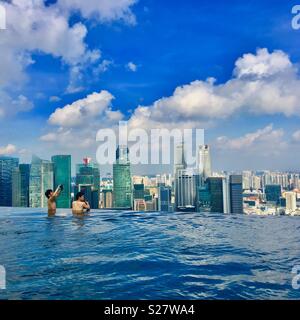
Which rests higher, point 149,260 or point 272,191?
point 272,191

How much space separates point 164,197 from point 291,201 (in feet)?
44.3

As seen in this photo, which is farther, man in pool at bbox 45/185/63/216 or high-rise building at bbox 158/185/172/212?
high-rise building at bbox 158/185/172/212

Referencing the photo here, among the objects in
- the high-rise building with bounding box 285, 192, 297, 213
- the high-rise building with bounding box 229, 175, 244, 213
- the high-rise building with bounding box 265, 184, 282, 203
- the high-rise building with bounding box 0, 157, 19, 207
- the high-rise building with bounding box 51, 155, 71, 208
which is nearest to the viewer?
the high-rise building with bounding box 51, 155, 71, 208

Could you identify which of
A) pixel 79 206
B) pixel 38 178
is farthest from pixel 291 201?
pixel 79 206

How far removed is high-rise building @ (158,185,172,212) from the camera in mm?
22922

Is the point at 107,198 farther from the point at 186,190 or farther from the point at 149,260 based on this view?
the point at 149,260

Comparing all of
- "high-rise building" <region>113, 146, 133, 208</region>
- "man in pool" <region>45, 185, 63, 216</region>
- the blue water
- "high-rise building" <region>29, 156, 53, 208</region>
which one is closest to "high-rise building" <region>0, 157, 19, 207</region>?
"high-rise building" <region>29, 156, 53, 208</region>

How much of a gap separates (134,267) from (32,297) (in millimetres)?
2305

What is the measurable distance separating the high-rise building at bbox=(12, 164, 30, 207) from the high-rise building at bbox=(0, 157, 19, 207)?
48cm

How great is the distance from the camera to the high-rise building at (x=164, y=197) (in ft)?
75.2

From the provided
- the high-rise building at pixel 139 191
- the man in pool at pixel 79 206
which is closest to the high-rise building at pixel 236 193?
the high-rise building at pixel 139 191

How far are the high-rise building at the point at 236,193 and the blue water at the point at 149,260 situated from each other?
15.5 metres

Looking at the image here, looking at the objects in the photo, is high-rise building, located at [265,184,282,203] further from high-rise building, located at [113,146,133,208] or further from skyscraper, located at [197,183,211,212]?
high-rise building, located at [113,146,133,208]

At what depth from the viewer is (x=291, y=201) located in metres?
→ 31.1
